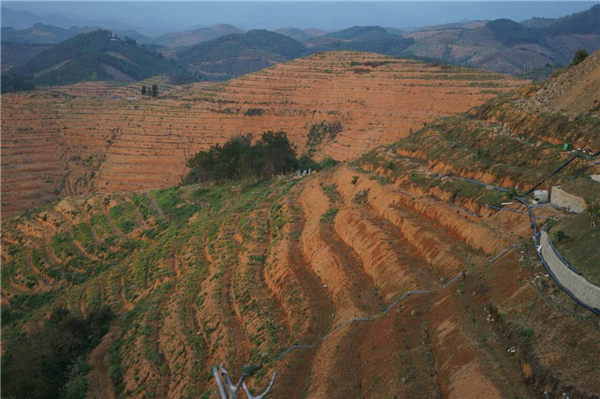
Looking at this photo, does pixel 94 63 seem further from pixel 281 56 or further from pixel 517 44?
pixel 517 44

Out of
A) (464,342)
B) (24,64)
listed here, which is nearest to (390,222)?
(464,342)

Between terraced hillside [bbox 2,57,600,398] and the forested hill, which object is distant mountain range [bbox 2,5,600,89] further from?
terraced hillside [bbox 2,57,600,398]

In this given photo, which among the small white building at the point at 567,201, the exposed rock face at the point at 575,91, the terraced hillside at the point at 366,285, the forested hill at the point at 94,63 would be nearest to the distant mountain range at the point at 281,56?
the forested hill at the point at 94,63

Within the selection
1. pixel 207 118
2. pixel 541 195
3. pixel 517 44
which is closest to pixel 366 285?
pixel 541 195

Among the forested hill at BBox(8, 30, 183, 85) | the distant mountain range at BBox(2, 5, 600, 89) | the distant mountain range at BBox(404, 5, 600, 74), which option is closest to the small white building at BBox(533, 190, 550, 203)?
the forested hill at BBox(8, 30, 183, 85)

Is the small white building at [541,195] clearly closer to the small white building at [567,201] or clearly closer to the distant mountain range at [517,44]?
the small white building at [567,201]

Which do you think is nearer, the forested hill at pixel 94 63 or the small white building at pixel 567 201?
the small white building at pixel 567 201

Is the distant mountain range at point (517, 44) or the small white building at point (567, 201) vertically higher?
the distant mountain range at point (517, 44)
